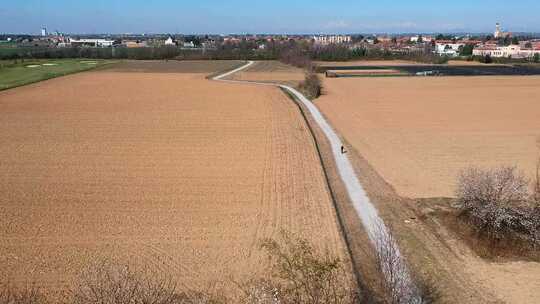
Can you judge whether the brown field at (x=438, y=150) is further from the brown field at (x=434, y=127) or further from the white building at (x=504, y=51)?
the white building at (x=504, y=51)

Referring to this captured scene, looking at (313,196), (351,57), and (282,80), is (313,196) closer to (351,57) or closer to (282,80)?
(282,80)

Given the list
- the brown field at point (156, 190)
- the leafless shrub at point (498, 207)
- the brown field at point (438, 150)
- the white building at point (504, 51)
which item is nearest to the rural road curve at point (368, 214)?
the brown field at point (438, 150)

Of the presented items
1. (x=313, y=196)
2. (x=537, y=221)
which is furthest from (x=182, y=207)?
(x=537, y=221)

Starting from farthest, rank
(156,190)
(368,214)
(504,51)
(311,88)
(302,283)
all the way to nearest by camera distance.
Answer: (504,51)
(311,88)
(156,190)
(368,214)
(302,283)

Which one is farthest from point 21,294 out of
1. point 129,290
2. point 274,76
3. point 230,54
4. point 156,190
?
point 230,54

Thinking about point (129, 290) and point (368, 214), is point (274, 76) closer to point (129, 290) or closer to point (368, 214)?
point (368, 214)

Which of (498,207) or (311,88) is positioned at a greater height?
(311,88)

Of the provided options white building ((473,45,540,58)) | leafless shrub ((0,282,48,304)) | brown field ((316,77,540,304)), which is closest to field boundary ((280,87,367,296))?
brown field ((316,77,540,304))
